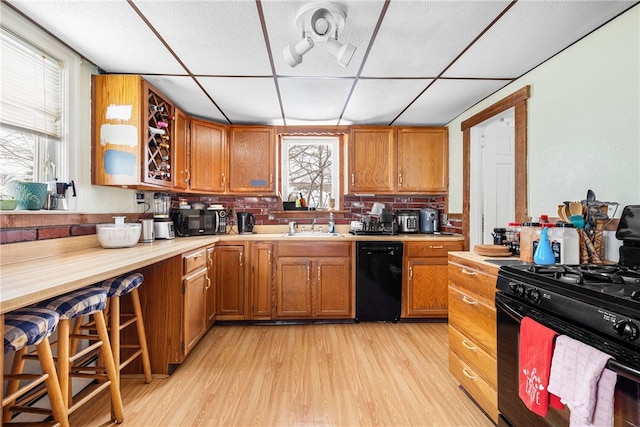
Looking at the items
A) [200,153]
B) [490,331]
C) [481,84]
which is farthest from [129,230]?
[481,84]

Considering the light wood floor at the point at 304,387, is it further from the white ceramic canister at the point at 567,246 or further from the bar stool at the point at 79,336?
the white ceramic canister at the point at 567,246

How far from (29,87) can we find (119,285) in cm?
132

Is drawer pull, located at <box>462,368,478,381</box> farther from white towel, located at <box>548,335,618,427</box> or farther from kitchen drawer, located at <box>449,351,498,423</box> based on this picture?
white towel, located at <box>548,335,618,427</box>

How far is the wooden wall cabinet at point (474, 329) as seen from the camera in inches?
62.2

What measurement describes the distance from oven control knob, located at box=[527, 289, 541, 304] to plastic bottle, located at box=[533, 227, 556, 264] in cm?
42

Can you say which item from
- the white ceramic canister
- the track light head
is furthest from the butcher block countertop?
the white ceramic canister

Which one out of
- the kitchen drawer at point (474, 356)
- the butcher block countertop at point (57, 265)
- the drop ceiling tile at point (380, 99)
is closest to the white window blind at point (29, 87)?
the butcher block countertop at point (57, 265)

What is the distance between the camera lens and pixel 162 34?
1740mm

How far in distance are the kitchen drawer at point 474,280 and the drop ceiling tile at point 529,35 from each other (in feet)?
4.66

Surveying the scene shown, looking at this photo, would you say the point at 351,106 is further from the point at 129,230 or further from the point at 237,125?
the point at 129,230

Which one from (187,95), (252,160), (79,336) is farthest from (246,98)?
(79,336)

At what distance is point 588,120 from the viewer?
1.71 meters

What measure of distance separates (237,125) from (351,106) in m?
1.38

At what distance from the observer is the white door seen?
9.61ft
